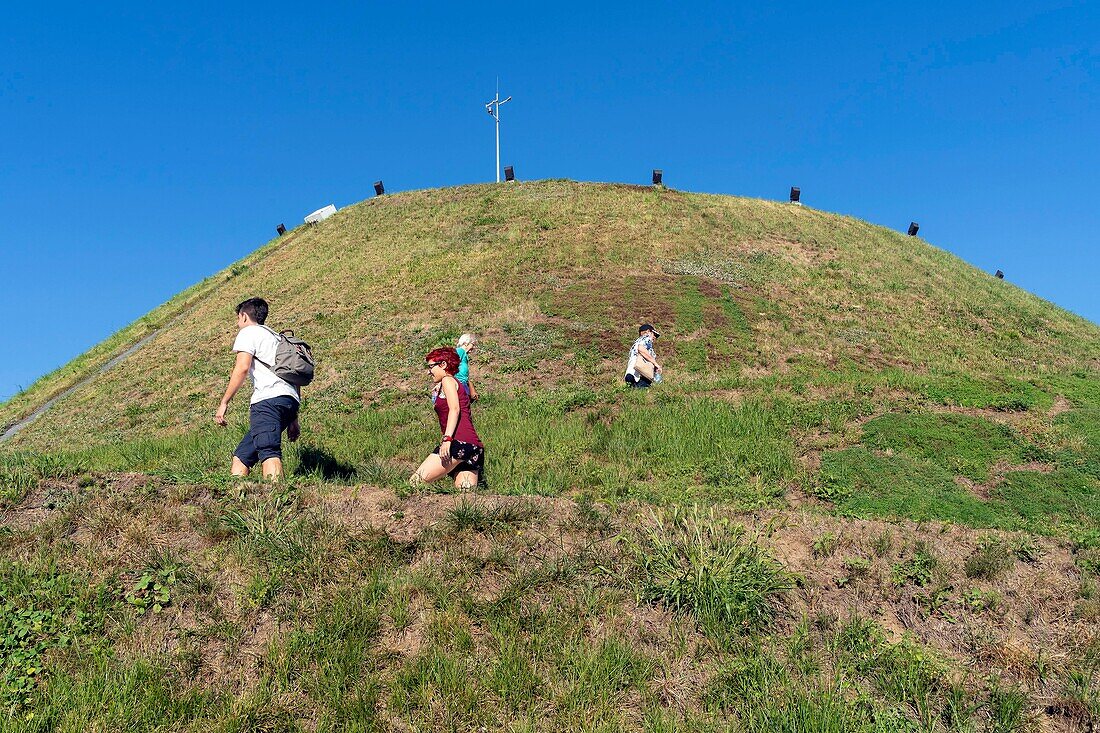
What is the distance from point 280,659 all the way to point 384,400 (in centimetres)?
1235

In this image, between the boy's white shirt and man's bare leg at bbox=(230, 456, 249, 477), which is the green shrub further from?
man's bare leg at bbox=(230, 456, 249, 477)

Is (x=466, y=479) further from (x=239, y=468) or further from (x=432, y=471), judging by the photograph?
(x=239, y=468)

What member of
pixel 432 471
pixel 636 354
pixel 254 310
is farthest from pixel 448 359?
pixel 636 354

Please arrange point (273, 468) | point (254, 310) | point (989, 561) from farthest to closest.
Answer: point (254, 310)
point (273, 468)
point (989, 561)

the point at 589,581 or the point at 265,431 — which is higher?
the point at 265,431

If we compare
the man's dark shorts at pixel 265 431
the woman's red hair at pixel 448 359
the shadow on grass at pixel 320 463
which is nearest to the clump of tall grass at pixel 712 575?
the woman's red hair at pixel 448 359

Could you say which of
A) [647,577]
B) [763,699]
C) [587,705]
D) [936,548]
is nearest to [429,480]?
[647,577]

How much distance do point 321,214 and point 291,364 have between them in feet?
118

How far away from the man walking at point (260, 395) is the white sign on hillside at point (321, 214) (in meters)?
35.1

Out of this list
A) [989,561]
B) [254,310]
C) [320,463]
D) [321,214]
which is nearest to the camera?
[989,561]

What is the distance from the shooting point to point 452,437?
6797mm

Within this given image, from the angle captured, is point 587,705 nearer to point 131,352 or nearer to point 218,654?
point 218,654

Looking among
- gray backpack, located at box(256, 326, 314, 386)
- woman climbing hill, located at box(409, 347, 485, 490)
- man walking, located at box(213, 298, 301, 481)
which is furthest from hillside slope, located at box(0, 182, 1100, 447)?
man walking, located at box(213, 298, 301, 481)

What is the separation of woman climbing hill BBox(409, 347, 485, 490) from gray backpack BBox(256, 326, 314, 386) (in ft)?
4.57
